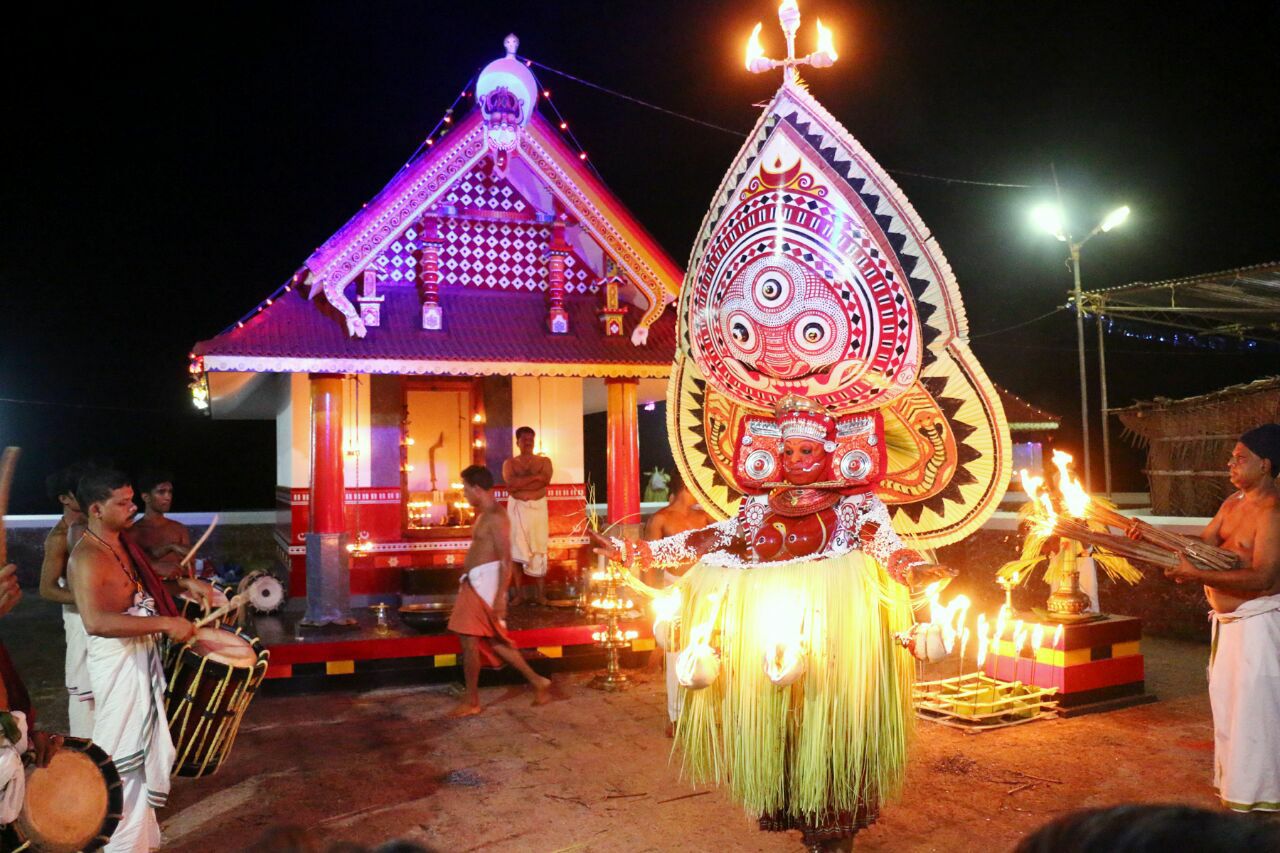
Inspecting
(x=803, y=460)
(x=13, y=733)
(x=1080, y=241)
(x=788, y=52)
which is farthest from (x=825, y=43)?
(x=1080, y=241)

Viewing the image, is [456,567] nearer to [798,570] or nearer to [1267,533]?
[798,570]

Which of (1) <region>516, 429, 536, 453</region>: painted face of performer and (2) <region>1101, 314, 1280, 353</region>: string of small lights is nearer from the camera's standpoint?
(1) <region>516, 429, 536, 453</region>: painted face of performer

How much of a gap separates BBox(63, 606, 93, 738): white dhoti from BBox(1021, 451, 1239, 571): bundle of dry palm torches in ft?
19.2

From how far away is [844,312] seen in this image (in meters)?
4.37

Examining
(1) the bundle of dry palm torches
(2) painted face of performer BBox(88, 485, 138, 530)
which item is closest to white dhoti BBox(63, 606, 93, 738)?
(2) painted face of performer BBox(88, 485, 138, 530)

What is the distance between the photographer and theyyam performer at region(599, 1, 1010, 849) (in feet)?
13.8

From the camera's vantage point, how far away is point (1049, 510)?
612 cm

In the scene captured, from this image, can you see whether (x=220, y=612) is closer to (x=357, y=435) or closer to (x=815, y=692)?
(x=815, y=692)

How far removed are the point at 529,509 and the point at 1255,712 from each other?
782 cm

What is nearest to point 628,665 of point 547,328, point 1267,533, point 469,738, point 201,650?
point 469,738

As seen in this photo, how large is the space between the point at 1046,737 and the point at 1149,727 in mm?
874

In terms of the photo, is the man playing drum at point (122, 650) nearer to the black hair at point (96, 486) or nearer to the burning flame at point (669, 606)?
the black hair at point (96, 486)

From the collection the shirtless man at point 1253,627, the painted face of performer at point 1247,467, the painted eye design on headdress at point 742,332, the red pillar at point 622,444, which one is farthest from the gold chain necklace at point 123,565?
the red pillar at point 622,444

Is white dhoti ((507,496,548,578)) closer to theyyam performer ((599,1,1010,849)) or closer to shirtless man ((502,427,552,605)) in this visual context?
shirtless man ((502,427,552,605))
